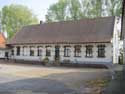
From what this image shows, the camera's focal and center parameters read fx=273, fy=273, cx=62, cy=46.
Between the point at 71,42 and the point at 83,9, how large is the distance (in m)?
25.5

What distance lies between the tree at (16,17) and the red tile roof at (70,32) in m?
20.6

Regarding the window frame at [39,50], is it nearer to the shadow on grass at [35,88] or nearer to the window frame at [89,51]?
the window frame at [89,51]

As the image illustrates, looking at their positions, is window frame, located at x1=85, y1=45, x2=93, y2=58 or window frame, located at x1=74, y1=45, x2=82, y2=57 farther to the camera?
window frame, located at x1=74, y1=45, x2=82, y2=57

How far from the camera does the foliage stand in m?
51.4

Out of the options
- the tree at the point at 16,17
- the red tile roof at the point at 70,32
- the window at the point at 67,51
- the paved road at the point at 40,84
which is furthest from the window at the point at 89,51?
the tree at the point at 16,17

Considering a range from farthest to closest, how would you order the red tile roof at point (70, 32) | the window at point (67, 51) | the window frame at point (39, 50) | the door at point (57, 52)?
1. the window frame at point (39, 50)
2. the door at point (57, 52)
3. the window at point (67, 51)
4. the red tile roof at point (70, 32)

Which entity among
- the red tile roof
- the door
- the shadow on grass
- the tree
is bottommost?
the door

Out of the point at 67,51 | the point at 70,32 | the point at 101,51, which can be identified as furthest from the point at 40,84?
the point at 70,32

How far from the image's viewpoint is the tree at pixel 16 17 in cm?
6262

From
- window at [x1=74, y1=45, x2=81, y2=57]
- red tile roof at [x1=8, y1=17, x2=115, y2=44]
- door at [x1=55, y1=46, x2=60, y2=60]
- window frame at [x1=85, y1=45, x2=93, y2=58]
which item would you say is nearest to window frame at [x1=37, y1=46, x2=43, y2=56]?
red tile roof at [x1=8, y1=17, x2=115, y2=44]

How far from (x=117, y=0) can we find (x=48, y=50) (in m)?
19.7

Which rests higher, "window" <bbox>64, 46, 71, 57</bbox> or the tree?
the tree

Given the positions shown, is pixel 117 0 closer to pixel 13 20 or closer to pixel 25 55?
pixel 25 55

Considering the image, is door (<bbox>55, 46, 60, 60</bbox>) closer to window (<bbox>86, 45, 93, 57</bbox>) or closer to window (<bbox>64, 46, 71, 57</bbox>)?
window (<bbox>64, 46, 71, 57</bbox>)
